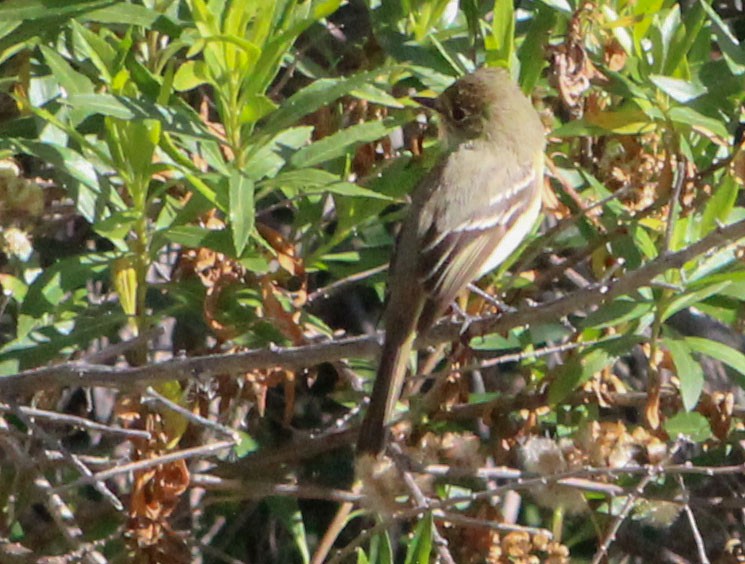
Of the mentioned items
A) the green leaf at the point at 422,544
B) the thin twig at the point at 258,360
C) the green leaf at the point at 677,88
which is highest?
the green leaf at the point at 677,88

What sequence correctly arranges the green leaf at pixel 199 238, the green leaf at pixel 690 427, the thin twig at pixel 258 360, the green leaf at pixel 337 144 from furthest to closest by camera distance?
1. the green leaf at pixel 690 427
2. the green leaf at pixel 337 144
3. the green leaf at pixel 199 238
4. the thin twig at pixel 258 360

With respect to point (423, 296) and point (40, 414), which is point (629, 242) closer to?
point (423, 296)

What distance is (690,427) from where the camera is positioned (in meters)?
4.76

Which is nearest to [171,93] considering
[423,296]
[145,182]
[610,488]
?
[145,182]

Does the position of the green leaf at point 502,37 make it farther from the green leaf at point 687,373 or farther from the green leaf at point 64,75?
the green leaf at point 64,75

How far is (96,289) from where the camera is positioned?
5.40m

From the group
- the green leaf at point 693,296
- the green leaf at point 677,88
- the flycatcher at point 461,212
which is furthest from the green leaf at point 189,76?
the green leaf at point 693,296

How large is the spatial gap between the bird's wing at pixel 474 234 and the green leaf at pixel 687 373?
73 centimetres

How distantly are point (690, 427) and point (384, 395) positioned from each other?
3.97 feet

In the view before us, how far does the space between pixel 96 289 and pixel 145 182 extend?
150 centimetres

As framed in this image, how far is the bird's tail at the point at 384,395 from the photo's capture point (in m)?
4.26

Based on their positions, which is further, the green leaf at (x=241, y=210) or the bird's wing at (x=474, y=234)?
the bird's wing at (x=474, y=234)

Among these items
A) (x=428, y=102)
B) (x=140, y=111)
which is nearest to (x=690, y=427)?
(x=428, y=102)

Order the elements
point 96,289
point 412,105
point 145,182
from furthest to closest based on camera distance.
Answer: point 96,289
point 412,105
point 145,182
